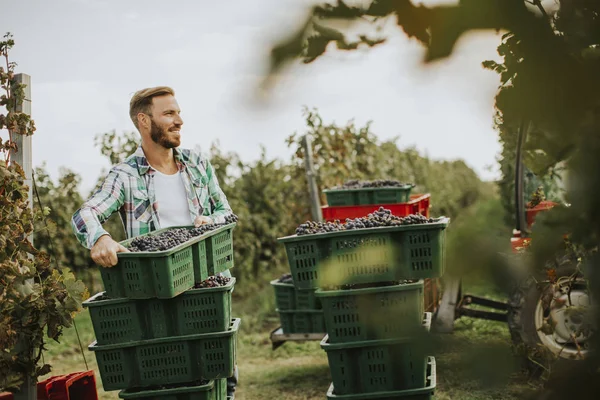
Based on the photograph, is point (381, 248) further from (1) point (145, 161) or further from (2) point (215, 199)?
(1) point (145, 161)

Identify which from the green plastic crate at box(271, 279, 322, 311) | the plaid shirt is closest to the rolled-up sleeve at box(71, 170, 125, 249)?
the plaid shirt

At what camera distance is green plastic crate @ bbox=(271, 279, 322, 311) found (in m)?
5.61

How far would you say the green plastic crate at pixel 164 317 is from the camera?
3.40 metres

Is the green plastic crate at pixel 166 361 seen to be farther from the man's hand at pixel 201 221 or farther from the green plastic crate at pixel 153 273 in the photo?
the man's hand at pixel 201 221

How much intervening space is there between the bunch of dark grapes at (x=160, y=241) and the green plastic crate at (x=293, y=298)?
2329mm

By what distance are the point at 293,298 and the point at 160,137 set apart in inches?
94.4

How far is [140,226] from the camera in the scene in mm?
3650

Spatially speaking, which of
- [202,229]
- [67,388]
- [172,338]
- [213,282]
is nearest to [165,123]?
[202,229]

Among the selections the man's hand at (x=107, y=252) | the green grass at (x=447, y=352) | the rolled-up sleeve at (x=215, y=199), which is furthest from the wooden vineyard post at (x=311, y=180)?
the man's hand at (x=107, y=252)

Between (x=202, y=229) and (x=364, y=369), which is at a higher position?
(x=202, y=229)

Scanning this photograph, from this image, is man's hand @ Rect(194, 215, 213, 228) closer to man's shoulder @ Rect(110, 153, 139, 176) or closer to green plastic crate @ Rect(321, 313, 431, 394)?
man's shoulder @ Rect(110, 153, 139, 176)

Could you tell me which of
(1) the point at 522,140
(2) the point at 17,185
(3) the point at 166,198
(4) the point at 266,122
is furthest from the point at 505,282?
(2) the point at 17,185

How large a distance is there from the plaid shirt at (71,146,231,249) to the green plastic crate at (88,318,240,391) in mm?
574

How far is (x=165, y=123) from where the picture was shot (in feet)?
12.0
